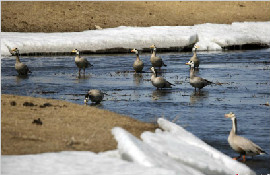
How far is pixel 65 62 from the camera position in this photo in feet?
104

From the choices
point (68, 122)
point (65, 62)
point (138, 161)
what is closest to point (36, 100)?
point (68, 122)

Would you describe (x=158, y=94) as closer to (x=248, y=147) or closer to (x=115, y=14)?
(x=248, y=147)

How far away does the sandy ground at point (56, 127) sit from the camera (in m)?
10.0

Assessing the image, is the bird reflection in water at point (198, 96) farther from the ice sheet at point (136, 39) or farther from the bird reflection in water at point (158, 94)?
the ice sheet at point (136, 39)

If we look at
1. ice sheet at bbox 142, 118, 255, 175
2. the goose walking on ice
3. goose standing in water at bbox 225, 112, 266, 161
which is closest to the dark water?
goose standing in water at bbox 225, 112, 266, 161

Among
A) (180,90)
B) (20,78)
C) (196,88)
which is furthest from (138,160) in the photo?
(20,78)

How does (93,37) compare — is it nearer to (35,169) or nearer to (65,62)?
(65,62)

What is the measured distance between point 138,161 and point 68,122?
2742mm

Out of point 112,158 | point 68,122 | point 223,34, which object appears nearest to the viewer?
point 112,158

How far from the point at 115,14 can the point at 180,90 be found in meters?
29.7

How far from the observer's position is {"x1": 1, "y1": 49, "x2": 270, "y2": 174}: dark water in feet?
49.3

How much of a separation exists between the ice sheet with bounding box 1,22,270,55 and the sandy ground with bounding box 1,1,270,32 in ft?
18.2

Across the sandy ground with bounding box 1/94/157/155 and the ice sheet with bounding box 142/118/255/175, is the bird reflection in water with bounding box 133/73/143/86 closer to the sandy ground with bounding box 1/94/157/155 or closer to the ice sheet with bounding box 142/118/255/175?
the sandy ground with bounding box 1/94/157/155

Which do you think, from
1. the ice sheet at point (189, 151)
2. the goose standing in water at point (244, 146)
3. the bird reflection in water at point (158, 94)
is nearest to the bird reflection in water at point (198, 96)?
the bird reflection in water at point (158, 94)
